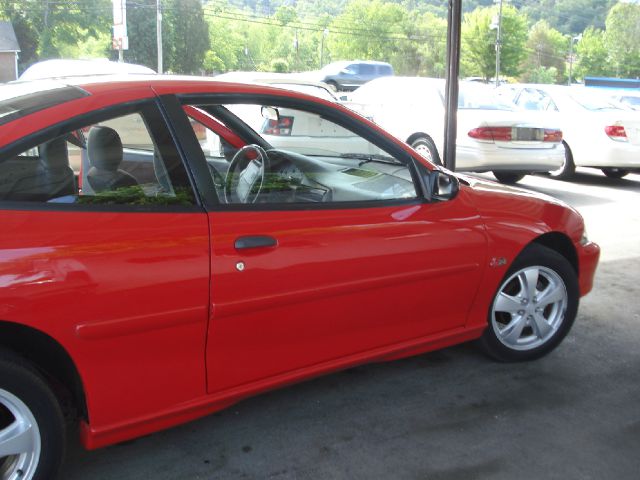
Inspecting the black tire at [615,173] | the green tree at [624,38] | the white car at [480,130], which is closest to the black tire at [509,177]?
the white car at [480,130]

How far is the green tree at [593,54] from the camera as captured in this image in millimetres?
86062

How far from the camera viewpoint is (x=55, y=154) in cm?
251

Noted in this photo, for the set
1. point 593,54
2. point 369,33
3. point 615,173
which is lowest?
point 615,173

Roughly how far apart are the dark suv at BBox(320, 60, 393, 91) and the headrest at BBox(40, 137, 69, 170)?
35.9 meters

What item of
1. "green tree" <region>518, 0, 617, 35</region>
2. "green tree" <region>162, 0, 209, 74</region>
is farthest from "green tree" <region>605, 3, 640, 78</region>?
"green tree" <region>162, 0, 209, 74</region>

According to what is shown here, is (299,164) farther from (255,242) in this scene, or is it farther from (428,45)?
(428,45)

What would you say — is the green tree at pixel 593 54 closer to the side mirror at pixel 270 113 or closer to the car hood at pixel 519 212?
the car hood at pixel 519 212

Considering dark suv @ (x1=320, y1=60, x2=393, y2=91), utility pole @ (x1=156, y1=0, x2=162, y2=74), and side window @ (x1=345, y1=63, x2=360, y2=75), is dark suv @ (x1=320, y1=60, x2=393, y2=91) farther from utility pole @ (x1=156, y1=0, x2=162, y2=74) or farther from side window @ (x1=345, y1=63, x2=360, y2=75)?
utility pole @ (x1=156, y1=0, x2=162, y2=74)

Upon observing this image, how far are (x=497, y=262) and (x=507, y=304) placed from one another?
0.32m

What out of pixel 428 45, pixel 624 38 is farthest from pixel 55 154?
pixel 624 38

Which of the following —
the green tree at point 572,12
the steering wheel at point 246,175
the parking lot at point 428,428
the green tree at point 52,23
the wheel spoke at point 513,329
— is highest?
the green tree at point 572,12

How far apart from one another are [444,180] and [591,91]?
31.7 feet

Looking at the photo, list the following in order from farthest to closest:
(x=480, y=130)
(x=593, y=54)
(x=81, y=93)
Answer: (x=593, y=54), (x=480, y=130), (x=81, y=93)

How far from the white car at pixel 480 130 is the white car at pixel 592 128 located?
109 cm
